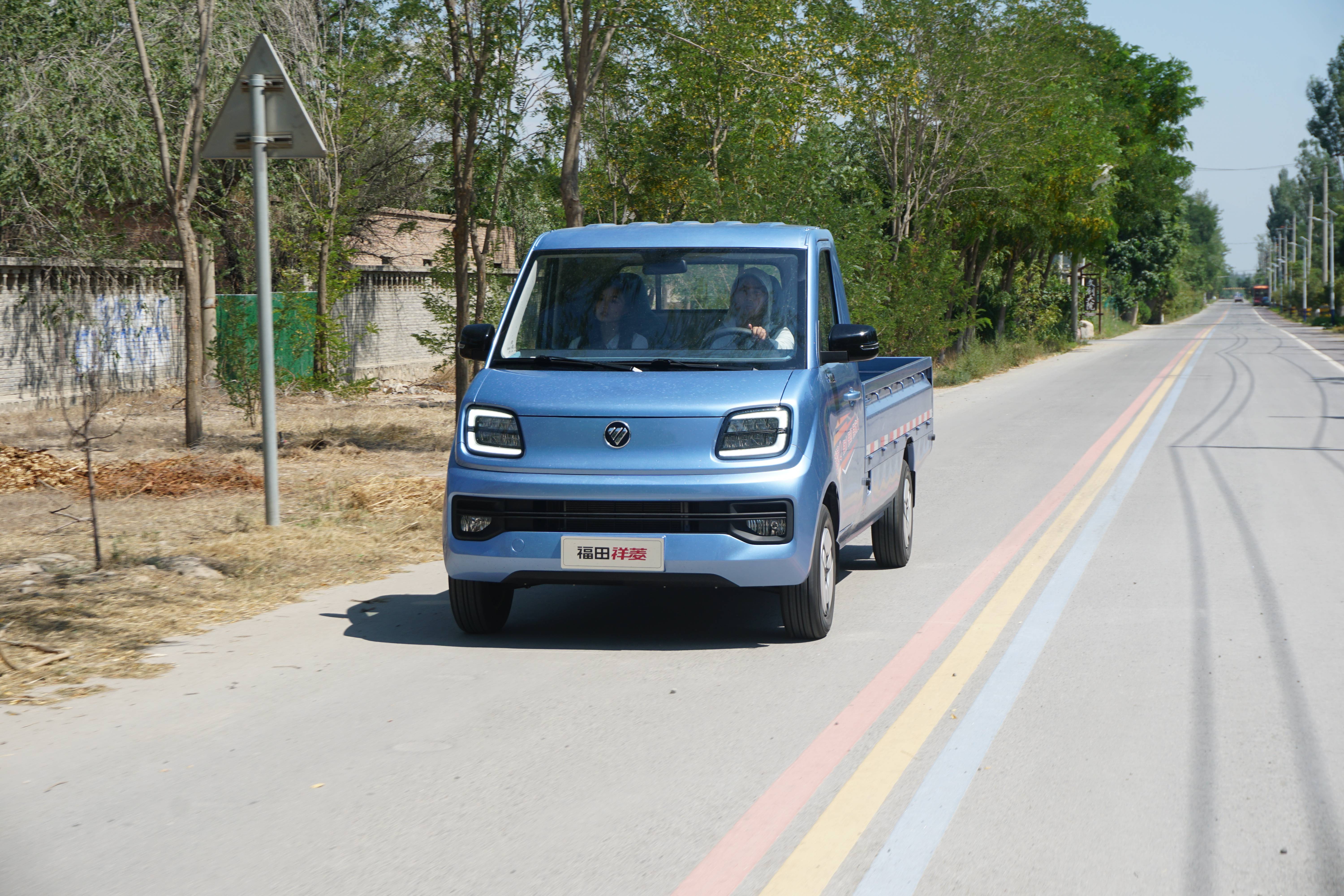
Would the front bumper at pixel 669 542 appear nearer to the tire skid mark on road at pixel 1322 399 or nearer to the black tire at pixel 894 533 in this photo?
the black tire at pixel 894 533

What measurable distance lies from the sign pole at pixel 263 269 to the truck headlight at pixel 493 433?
2.95 meters

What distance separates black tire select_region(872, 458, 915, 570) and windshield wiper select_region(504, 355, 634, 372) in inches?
94.9

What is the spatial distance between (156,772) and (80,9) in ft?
Result: 51.3

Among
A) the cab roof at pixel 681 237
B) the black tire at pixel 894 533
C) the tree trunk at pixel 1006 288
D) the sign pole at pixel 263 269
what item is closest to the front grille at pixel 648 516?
the cab roof at pixel 681 237

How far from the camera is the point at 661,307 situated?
23.0 ft

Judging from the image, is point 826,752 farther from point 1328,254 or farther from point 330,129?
point 1328,254

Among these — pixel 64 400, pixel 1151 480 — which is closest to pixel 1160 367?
pixel 1151 480

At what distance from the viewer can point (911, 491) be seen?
9320 millimetres

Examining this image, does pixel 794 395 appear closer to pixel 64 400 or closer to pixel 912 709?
pixel 912 709

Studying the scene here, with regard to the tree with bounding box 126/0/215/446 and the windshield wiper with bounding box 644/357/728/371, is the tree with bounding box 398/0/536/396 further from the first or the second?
the windshield wiper with bounding box 644/357/728/371

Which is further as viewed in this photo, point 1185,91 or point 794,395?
point 1185,91

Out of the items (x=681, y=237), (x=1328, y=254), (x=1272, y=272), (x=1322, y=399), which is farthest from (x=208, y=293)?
(x=1272, y=272)

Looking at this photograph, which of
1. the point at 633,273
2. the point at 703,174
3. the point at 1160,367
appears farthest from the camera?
the point at 1160,367

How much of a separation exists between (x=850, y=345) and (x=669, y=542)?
1488 millimetres
